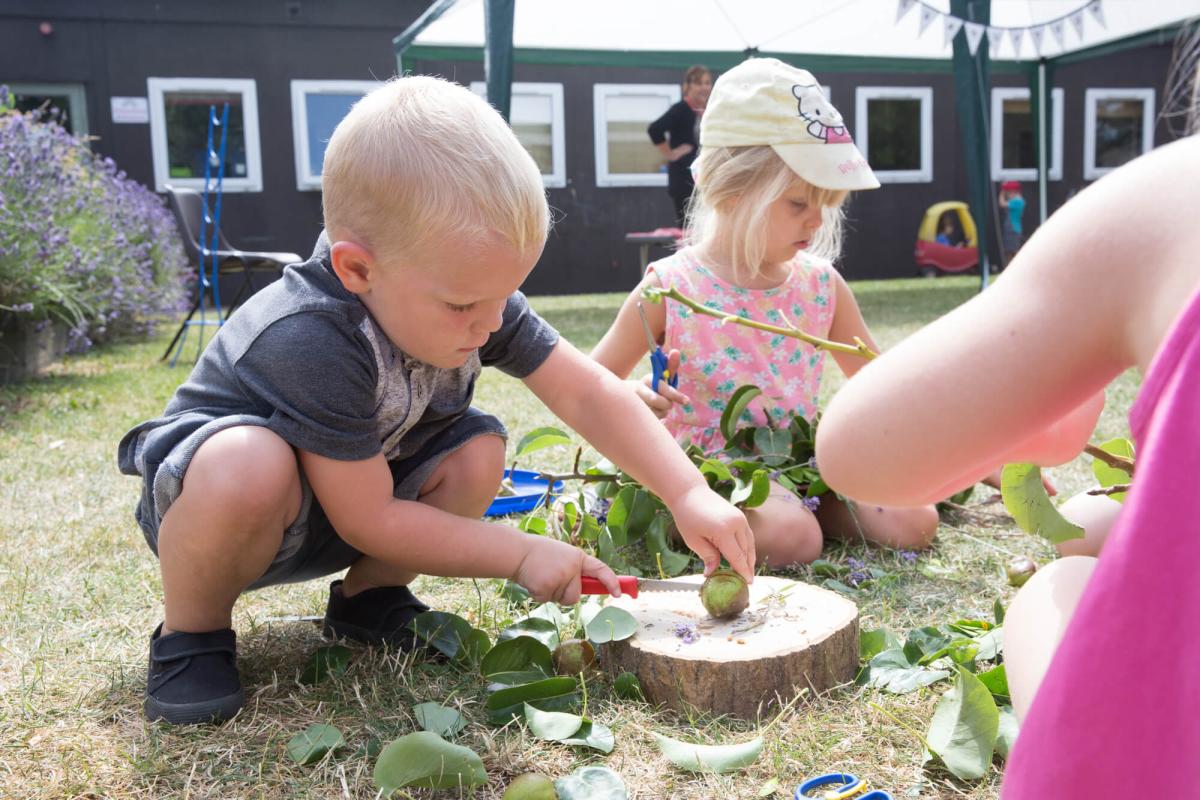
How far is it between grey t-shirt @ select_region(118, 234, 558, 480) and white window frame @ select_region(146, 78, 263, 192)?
376 inches

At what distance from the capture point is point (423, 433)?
154 centimetres

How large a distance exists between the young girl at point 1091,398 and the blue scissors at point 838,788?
0.45m

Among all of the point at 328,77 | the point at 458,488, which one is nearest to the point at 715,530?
the point at 458,488

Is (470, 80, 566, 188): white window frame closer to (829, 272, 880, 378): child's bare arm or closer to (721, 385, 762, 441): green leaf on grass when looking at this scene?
(829, 272, 880, 378): child's bare arm

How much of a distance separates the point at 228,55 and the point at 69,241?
19.6 feet

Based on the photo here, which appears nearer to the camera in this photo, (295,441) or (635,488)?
(295,441)

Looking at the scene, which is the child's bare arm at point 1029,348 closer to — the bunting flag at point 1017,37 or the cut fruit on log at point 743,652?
the cut fruit on log at point 743,652

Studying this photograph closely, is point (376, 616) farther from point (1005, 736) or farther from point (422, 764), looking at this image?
point (1005, 736)

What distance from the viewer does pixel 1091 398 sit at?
2.37ft

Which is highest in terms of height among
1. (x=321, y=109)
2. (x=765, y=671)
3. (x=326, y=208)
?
(x=321, y=109)

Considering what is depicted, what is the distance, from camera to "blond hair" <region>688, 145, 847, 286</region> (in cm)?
222

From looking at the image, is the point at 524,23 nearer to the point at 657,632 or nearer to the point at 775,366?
the point at 775,366

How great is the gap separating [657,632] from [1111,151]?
1325cm

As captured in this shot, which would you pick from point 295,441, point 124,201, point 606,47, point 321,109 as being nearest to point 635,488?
point 295,441
